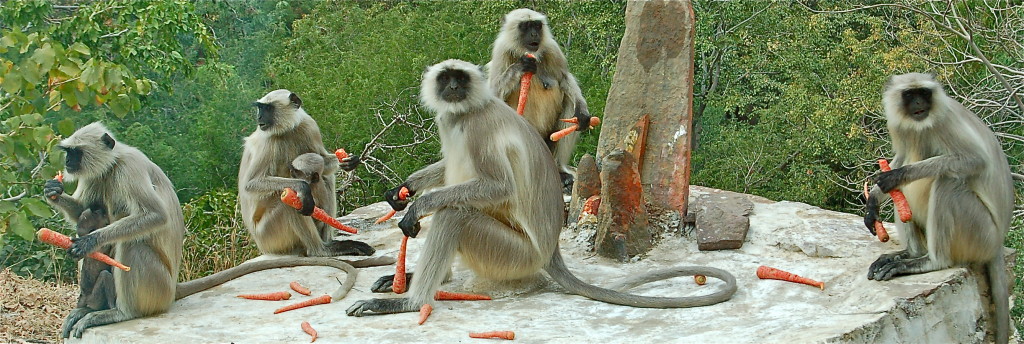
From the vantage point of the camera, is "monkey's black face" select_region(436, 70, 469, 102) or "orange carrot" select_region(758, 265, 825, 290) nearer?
"monkey's black face" select_region(436, 70, 469, 102)

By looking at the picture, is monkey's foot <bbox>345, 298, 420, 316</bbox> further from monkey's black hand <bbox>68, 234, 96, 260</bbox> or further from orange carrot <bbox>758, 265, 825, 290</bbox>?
orange carrot <bbox>758, 265, 825, 290</bbox>

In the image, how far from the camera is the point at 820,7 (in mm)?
11516

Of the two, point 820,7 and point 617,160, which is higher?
point 820,7

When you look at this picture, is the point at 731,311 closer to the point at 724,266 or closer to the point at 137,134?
the point at 724,266

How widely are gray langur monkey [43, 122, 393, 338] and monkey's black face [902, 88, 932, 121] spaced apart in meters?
3.46

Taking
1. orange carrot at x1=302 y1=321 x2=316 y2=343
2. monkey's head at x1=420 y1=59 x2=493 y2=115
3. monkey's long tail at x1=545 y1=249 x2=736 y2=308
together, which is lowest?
orange carrot at x1=302 y1=321 x2=316 y2=343

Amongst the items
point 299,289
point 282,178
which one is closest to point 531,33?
point 282,178

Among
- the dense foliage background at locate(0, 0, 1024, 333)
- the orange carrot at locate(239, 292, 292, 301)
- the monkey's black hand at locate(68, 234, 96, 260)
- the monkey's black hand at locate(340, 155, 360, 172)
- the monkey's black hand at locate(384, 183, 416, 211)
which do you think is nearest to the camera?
the monkey's black hand at locate(68, 234, 96, 260)

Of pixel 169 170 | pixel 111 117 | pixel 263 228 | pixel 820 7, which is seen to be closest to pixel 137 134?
pixel 169 170

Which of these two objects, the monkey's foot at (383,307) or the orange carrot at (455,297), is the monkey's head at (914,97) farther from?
the monkey's foot at (383,307)

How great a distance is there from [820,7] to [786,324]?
8.18 metres

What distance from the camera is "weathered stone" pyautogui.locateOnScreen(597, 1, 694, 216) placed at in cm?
582

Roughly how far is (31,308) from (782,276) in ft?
17.4

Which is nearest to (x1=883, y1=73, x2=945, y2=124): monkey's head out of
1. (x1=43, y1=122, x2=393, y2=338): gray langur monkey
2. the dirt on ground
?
(x1=43, y1=122, x2=393, y2=338): gray langur monkey
